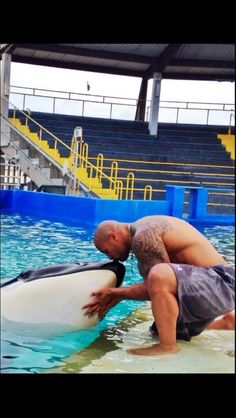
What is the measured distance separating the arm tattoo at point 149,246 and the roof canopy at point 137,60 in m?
14.2

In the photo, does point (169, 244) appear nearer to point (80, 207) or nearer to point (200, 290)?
point (200, 290)

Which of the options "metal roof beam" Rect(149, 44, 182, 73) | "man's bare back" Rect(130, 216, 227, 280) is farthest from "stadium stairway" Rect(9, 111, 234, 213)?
"man's bare back" Rect(130, 216, 227, 280)

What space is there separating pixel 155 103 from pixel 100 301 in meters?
16.0

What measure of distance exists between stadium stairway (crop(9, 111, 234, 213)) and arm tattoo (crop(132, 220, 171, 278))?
11.1 m

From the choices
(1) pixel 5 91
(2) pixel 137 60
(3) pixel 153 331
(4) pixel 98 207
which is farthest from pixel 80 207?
(2) pixel 137 60

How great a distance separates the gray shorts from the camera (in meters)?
2.40

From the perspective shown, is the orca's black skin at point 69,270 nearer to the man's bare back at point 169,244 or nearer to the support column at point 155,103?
the man's bare back at point 169,244

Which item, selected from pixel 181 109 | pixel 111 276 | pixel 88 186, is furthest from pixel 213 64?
pixel 111 276

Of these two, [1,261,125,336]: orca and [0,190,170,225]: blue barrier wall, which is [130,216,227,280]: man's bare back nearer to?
[1,261,125,336]: orca

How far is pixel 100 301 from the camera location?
8.93 ft

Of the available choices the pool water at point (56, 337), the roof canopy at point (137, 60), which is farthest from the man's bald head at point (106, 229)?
the roof canopy at point (137, 60)
